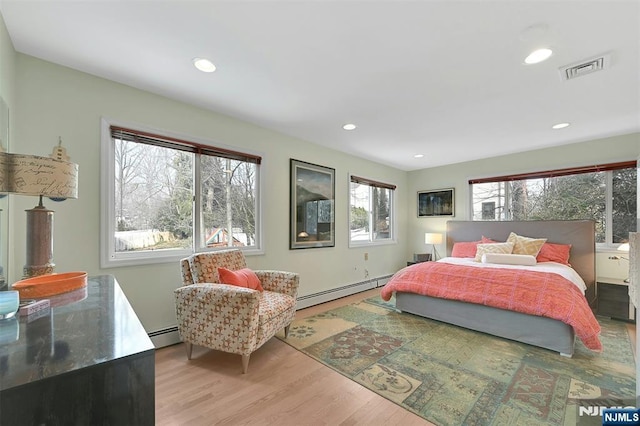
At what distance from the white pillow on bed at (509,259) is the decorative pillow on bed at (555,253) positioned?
0.31m

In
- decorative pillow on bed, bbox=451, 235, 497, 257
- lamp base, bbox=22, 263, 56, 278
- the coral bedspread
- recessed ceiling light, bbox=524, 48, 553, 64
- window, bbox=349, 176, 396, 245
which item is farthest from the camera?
window, bbox=349, 176, 396, 245

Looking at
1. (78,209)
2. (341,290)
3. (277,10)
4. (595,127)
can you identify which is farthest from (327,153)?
(595,127)

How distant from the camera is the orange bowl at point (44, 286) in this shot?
114 cm

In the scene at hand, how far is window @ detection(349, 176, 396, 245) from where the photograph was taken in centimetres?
477

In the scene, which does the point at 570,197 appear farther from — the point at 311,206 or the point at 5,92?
the point at 5,92

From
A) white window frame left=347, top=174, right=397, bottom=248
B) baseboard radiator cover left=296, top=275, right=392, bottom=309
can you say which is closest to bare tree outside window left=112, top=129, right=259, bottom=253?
baseboard radiator cover left=296, top=275, right=392, bottom=309

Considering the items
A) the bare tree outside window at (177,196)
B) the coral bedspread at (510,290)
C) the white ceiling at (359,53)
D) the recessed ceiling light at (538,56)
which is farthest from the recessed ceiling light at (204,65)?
the coral bedspread at (510,290)

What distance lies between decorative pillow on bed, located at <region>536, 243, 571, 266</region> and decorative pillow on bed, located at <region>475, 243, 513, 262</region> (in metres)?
0.38

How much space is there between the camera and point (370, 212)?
16.9 feet

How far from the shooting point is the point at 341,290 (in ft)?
14.0

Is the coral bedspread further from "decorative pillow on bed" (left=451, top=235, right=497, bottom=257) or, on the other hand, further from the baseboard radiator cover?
"decorative pillow on bed" (left=451, top=235, right=497, bottom=257)

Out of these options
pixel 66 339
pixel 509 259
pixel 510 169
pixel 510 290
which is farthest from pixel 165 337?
pixel 510 169

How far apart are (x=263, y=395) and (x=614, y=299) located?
14.3 feet

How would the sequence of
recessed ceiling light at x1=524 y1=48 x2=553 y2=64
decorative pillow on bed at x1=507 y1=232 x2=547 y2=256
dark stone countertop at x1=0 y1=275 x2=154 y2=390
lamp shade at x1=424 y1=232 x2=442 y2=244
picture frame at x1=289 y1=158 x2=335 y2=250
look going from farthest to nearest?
lamp shade at x1=424 y1=232 x2=442 y2=244 → decorative pillow on bed at x1=507 y1=232 x2=547 y2=256 → picture frame at x1=289 y1=158 x2=335 y2=250 → recessed ceiling light at x1=524 y1=48 x2=553 y2=64 → dark stone countertop at x1=0 y1=275 x2=154 y2=390
